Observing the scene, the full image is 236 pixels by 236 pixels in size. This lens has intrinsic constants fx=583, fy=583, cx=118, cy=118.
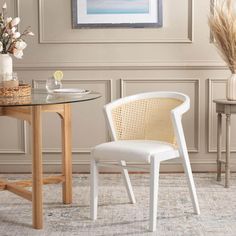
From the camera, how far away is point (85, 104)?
5.11 m

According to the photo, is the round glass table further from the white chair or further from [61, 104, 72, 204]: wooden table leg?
the white chair

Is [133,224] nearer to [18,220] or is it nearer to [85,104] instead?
[18,220]

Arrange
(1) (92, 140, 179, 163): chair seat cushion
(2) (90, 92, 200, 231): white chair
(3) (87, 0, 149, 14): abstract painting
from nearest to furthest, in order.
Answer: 1. (1) (92, 140, 179, 163): chair seat cushion
2. (2) (90, 92, 200, 231): white chair
3. (3) (87, 0, 149, 14): abstract painting

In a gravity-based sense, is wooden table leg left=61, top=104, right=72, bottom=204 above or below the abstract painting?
below

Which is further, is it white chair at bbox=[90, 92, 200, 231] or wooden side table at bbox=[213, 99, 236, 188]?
wooden side table at bbox=[213, 99, 236, 188]

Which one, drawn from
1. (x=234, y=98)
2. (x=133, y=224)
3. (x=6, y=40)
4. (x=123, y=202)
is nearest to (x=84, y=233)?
(x=133, y=224)

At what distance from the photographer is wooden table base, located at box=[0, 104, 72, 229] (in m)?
3.51

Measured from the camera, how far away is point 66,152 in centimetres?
399

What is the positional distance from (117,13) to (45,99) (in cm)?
163

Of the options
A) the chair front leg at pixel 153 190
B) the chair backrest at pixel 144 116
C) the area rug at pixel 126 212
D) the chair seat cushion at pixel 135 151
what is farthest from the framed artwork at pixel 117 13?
the chair front leg at pixel 153 190

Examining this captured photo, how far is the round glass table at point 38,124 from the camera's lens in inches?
137

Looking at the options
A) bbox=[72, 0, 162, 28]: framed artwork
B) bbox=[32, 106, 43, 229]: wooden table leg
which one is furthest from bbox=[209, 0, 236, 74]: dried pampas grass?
A: bbox=[32, 106, 43, 229]: wooden table leg

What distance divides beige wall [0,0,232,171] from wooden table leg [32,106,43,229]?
1.60 metres

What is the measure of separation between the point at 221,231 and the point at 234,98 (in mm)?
1422
